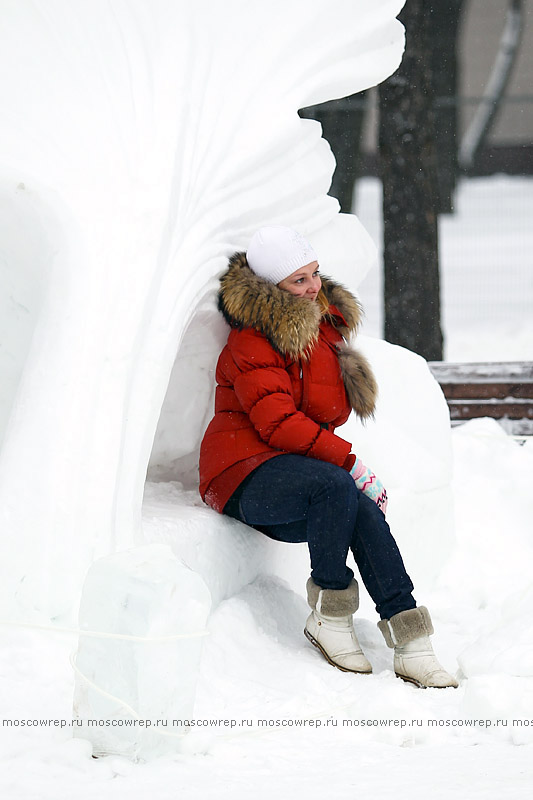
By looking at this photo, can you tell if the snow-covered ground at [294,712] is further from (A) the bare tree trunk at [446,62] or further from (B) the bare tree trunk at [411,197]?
(A) the bare tree trunk at [446,62]

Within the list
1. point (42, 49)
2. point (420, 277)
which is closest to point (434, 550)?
point (42, 49)

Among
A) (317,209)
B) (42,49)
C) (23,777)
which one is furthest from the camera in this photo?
(317,209)

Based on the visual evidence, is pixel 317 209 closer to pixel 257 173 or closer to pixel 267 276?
pixel 257 173

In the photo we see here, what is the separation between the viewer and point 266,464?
2.85 m

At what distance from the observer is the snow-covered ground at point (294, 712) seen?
177 cm

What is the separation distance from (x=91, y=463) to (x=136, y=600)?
79cm

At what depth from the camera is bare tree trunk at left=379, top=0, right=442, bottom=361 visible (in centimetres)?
670

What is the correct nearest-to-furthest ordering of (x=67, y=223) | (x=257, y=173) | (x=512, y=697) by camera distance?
(x=512, y=697)
(x=67, y=223)
(x=257, y=173)

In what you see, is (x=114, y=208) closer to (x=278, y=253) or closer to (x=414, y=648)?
(x=278, y=253)

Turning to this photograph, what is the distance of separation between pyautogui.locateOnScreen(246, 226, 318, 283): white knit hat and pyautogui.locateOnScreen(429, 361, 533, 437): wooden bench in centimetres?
328

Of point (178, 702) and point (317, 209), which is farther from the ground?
point (317, 209)

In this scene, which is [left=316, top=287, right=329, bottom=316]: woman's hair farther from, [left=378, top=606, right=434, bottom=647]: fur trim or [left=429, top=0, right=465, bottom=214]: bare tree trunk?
[left=429, top=0, right=465, bottom=214]: bare tree trunk

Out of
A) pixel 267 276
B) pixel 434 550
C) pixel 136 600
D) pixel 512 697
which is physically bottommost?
pixel 434 550

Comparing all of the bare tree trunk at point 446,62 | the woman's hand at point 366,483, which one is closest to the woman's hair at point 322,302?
the woman's hand at point 366,483
